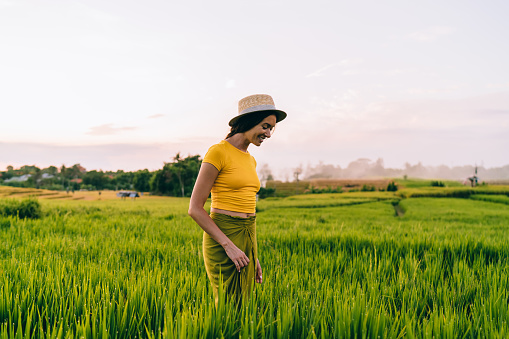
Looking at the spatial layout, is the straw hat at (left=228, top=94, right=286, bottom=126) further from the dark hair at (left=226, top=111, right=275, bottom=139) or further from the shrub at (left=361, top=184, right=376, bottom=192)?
A: the shrub at (left=361, top=184, right=376, bottom=192)

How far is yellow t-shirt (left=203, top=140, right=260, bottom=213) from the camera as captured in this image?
2303mm

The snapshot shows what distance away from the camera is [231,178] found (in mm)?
2361

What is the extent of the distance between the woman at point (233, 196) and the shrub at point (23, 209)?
10415 mm

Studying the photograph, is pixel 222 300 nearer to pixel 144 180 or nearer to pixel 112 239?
pixel 112 239

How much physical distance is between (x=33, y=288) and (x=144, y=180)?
7764 cm

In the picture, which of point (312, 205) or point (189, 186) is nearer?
point (312, 205)

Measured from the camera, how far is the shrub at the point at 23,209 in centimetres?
1023

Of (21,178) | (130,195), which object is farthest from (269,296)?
(21,178)

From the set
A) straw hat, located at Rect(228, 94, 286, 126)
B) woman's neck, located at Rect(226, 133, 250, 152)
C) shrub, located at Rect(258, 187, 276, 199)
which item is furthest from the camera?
shrub, located at Rect(258, 187, 276, 199)

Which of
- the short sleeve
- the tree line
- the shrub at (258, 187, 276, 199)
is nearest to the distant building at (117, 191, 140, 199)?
the tree line

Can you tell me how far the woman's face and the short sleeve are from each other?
0.28 metres

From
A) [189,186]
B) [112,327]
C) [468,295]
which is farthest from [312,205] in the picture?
[189,186]

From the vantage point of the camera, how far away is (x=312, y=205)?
87.1 feet

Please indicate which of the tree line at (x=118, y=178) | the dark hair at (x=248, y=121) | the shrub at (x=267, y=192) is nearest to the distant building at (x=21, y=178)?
the tree line at (x=118, y=178)
